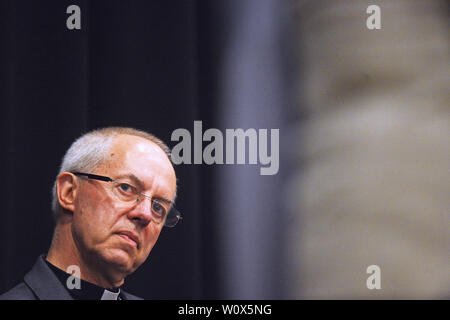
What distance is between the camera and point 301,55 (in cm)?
188

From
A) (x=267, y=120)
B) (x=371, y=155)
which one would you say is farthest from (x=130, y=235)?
(x=371, y=155)

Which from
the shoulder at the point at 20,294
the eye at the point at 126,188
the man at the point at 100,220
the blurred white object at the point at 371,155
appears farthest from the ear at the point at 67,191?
the blurred white object at the point at 371,155

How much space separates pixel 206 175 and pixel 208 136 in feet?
0.39

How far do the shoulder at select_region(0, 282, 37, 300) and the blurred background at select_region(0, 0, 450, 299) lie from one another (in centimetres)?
16

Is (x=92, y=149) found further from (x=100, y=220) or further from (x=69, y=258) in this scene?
(x=69, y=258)

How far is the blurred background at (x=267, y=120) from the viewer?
1.73m

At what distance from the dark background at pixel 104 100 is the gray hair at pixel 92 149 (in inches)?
0.8

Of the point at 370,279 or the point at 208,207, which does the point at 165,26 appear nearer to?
the point at 208,207

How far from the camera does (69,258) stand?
1619mm

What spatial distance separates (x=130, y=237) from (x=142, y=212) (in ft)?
0.26

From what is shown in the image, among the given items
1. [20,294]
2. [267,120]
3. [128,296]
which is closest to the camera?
[20,294]

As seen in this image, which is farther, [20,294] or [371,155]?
[371,155]

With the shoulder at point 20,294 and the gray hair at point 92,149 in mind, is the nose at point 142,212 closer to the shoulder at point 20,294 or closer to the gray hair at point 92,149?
the gray hair at point 92,149

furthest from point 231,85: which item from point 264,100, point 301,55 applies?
point 301,55
